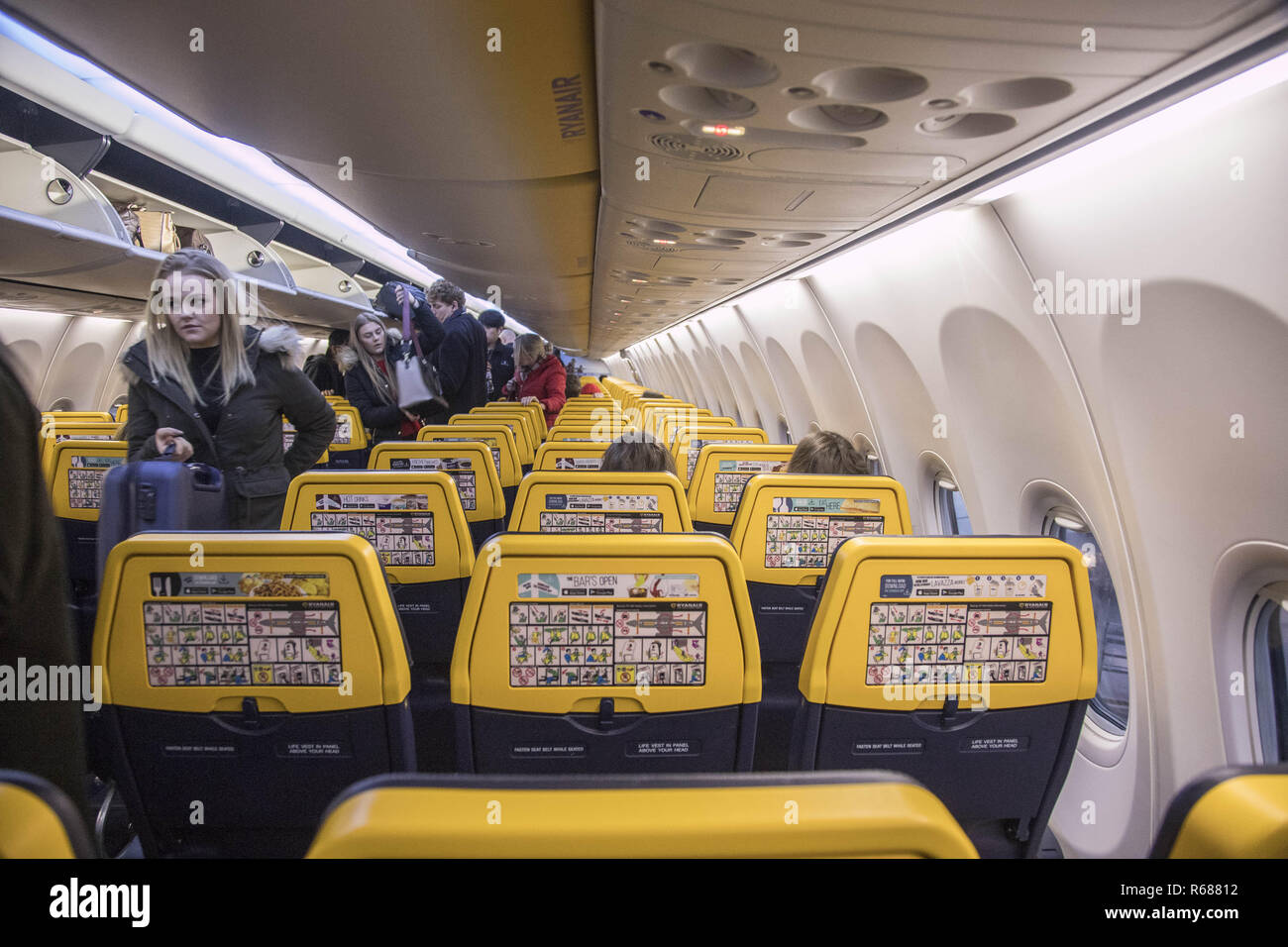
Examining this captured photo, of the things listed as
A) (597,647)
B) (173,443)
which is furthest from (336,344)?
(597,647)

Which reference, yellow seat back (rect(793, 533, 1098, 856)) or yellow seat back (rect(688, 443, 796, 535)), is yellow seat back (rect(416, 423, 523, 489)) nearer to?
yellow seat back (rect(688, 443, 796, 535))

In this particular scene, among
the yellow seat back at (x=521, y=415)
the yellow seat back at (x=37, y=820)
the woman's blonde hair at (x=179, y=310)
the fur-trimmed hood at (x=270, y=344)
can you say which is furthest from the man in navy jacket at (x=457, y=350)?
the yellow seat back at (x=37, y=820)

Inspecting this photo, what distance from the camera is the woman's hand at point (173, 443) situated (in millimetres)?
3080

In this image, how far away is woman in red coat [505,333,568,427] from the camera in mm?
10117

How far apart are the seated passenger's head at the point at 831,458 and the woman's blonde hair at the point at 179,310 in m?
2.46

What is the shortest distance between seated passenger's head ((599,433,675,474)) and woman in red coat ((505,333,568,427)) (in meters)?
6.04

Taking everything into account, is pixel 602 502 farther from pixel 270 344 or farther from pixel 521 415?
pixel 521 415

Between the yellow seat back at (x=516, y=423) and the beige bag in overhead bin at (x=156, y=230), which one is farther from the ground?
the beige bag in overhead bin at (x=156, y=230)

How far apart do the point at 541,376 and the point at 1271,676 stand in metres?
8.77

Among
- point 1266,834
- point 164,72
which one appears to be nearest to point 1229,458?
point 1266,834

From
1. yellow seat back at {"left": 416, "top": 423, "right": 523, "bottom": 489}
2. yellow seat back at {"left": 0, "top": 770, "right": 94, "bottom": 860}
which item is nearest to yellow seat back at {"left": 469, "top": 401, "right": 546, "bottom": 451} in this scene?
yellow seat back at {"left": 416, "top": 423, "right": 523, "bottom": 489}

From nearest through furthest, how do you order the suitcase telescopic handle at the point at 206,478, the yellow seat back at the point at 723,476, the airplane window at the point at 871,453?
the suitcase telescopic handle at the point at 206,478 < the yellow seat back at the point at 723,476 < the airplane window at the point at 871,453

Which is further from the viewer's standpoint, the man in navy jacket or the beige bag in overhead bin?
the beige bag in overhead bin

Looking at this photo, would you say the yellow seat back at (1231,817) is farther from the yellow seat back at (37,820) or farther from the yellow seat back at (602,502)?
the yellow seat back at (602,502)
